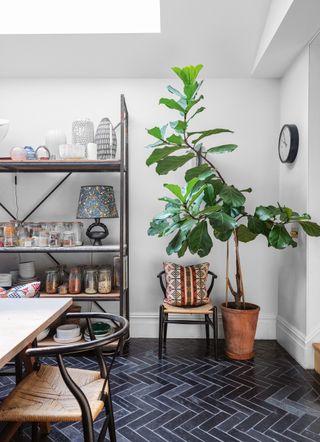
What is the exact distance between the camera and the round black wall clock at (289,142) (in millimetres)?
3029

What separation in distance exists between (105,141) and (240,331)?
2068mm

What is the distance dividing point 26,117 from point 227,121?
208cm

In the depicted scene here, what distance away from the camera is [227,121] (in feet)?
11.7

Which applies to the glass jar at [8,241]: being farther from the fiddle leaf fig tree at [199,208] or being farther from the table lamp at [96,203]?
the fiddle leaf fig tree at [199,208]

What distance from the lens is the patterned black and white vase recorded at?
10.4 feet

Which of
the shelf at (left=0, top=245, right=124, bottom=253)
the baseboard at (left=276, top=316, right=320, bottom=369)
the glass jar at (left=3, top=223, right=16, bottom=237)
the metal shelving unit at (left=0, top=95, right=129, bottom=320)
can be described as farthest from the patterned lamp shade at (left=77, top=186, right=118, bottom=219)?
the baseboard at (left=276, top=316, right=320, bottom=369)

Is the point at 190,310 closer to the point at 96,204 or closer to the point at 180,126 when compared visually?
the point at 96,204

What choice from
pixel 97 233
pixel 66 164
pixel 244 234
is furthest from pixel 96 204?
pixel 244 234

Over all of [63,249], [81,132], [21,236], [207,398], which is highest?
[81,132]

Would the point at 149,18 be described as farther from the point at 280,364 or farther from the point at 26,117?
the point at 280,364

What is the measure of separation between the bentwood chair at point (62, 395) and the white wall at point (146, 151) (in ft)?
6.29

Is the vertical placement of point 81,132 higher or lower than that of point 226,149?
higher

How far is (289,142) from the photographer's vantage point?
3.06 m

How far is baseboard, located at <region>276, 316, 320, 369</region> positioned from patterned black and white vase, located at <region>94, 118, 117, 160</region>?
2273 mm
